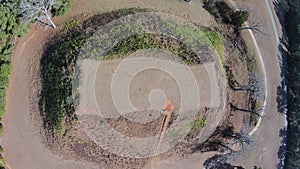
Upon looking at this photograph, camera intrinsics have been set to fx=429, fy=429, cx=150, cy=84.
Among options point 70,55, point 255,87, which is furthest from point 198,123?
point 70,55

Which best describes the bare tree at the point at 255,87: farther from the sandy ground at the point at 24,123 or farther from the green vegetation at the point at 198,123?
the sandy ground at the point at 24,123

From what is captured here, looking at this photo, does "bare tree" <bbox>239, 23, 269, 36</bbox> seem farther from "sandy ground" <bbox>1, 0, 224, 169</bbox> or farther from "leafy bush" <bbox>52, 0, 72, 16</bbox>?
"sandy ground" <bbox>1, 0, 224, 169</bbox>

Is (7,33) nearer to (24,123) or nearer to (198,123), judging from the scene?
(24,123)

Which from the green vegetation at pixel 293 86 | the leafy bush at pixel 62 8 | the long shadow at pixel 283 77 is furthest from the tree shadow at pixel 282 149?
the leafy bush at pixel 62 8

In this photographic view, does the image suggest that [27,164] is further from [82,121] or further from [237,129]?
[237,129]

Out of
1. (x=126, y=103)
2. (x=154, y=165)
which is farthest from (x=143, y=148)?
(x=126, y=103)

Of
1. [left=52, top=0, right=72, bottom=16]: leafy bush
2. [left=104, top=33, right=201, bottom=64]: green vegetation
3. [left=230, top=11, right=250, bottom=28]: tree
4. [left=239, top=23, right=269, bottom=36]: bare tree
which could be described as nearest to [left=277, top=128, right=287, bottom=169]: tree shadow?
[left=239, top=23, right=269, bottom=36]: bare tree
